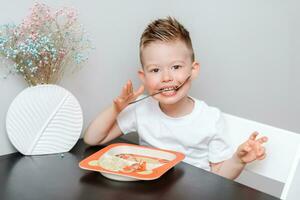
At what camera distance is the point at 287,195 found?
86 cm

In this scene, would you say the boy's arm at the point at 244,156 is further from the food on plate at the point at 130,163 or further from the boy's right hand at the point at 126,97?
the boy's right hand at the point at 126,97

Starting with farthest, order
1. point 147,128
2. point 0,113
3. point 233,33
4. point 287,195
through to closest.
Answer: point 233,33
point 147,128
point 0,113
point 287,195

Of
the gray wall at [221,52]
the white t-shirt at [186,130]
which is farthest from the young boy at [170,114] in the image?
the gray wall at [221,52]

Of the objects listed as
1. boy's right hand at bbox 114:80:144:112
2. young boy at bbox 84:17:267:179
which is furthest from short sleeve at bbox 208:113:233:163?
Answer: boy's right hand at bbox 114:80:144:112

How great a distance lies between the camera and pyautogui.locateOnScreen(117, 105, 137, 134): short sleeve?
117 centimetres

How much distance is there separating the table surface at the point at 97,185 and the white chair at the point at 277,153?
10cm

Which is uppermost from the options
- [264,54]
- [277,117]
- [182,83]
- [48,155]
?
[264,54]

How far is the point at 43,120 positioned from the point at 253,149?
0.52m

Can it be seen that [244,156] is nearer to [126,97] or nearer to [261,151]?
[261,151]

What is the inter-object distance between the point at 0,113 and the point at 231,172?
598 mm

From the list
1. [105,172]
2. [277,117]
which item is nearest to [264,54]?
[277,117]

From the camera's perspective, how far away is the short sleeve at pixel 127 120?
117 cm

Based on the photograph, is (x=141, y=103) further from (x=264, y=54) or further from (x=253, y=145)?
(x=264, y=54)

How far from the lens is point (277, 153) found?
38.8 inches
